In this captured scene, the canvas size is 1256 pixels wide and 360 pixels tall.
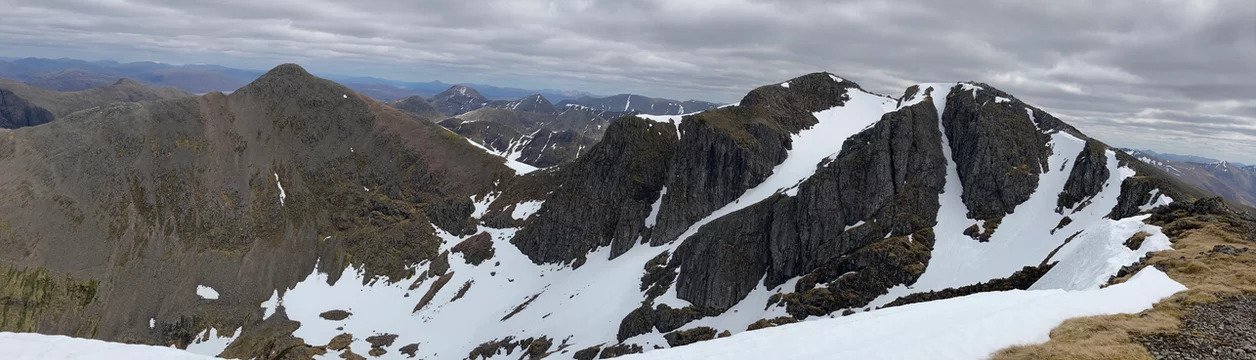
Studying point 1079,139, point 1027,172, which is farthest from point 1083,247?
point 1079,139

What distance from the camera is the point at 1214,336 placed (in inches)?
806

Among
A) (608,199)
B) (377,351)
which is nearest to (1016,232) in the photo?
(608,199)

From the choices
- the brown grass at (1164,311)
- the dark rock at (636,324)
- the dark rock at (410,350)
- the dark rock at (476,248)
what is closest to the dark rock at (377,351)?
the dark rock at (410,350)

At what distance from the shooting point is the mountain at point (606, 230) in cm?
4516

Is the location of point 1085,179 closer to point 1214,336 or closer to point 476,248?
point 1214,336

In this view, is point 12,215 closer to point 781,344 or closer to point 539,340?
point 539,340

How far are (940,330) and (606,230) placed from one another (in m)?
108

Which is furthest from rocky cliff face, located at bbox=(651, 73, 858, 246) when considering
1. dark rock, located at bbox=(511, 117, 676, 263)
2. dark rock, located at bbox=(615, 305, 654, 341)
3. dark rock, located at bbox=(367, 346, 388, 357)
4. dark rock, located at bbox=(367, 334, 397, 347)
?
dark rock, located at bbox=(367, 346, 388, 357)

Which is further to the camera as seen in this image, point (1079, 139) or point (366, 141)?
point (366, 141)

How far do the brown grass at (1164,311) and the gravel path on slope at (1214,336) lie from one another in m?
0.41

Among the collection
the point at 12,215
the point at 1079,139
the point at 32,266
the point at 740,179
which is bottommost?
the point at 32,266

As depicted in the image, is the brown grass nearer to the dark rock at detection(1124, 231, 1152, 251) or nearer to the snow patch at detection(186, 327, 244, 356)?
the dark rock at detection(1124, 231, 1152, 251)

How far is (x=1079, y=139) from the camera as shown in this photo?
88.2 m

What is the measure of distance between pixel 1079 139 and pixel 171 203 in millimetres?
211564
